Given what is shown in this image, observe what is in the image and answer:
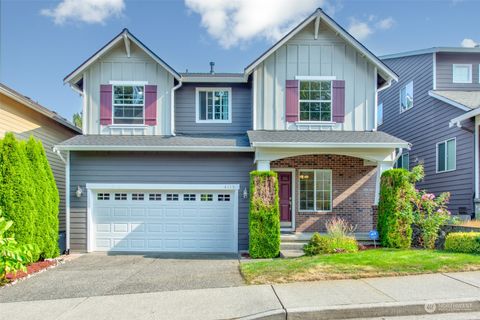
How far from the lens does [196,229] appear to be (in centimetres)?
1111

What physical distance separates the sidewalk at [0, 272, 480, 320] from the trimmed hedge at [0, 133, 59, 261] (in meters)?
3.44

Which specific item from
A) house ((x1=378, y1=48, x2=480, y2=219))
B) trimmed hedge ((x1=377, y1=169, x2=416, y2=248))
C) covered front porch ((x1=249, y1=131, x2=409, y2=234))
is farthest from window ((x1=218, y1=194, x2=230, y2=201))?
house ((x1=378, y1=48, x2=480, y2=219))

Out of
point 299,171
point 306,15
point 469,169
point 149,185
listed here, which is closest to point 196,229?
point 149,185

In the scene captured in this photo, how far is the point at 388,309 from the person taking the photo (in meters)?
5.04

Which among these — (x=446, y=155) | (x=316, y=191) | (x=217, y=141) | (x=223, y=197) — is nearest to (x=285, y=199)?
(x=316, y=191)

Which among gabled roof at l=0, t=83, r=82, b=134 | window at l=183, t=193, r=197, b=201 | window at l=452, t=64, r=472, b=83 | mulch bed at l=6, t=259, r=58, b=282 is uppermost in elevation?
window at l=452, t=64, r=472, b=83

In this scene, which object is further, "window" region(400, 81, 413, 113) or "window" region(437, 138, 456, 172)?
"window" region(400, 81, 413, 113)

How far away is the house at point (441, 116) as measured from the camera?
1138 cm

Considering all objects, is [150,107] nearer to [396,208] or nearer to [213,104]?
[213,104]

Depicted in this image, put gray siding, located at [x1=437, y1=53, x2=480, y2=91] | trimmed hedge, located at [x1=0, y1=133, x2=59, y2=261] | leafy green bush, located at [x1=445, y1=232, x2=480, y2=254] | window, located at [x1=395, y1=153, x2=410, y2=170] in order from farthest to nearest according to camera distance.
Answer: window, located at [x1=395, y1=153, x2=410, y2=170], gray siding, located at [x1=437, y1=53, x2=480, y2=91], trimmed hedge, located at [x1=0, y1=133, x2=59, y2=261], leafy green bush, located at [x1=445, y1=232, x2=480, y2=254]

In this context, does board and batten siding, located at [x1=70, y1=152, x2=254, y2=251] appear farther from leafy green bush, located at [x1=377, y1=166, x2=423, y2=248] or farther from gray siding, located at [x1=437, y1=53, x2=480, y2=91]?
gray siding, located at [x1=437, y1=53, x2=480, y2=91]

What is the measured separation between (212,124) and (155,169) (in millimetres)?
2521

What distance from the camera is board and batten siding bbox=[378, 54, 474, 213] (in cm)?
1158

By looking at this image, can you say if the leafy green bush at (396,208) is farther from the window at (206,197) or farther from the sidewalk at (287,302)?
the window at (206,197)
